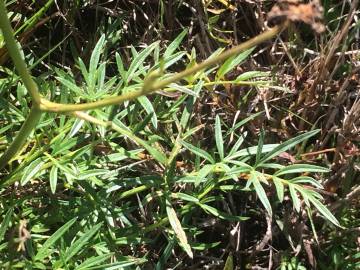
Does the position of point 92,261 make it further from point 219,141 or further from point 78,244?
point 219,141

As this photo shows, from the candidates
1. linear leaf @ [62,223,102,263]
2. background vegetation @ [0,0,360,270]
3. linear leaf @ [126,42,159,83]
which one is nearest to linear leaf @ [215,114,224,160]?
background vegetation @ [0,0,360,270]

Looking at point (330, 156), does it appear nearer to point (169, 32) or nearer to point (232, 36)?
point (232, 36)

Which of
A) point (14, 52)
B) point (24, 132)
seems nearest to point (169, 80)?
point (14, 52)

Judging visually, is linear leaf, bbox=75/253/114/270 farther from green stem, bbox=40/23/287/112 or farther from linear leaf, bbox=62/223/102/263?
green stem, bbox=40/23/287/112

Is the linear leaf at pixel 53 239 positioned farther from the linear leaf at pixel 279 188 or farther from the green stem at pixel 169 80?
the linear leaf at pixel 279 188

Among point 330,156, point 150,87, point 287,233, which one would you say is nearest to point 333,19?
point 330,156

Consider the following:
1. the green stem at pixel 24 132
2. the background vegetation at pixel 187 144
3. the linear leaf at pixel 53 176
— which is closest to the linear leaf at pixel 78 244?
the background vegetation at pixel 187 144
